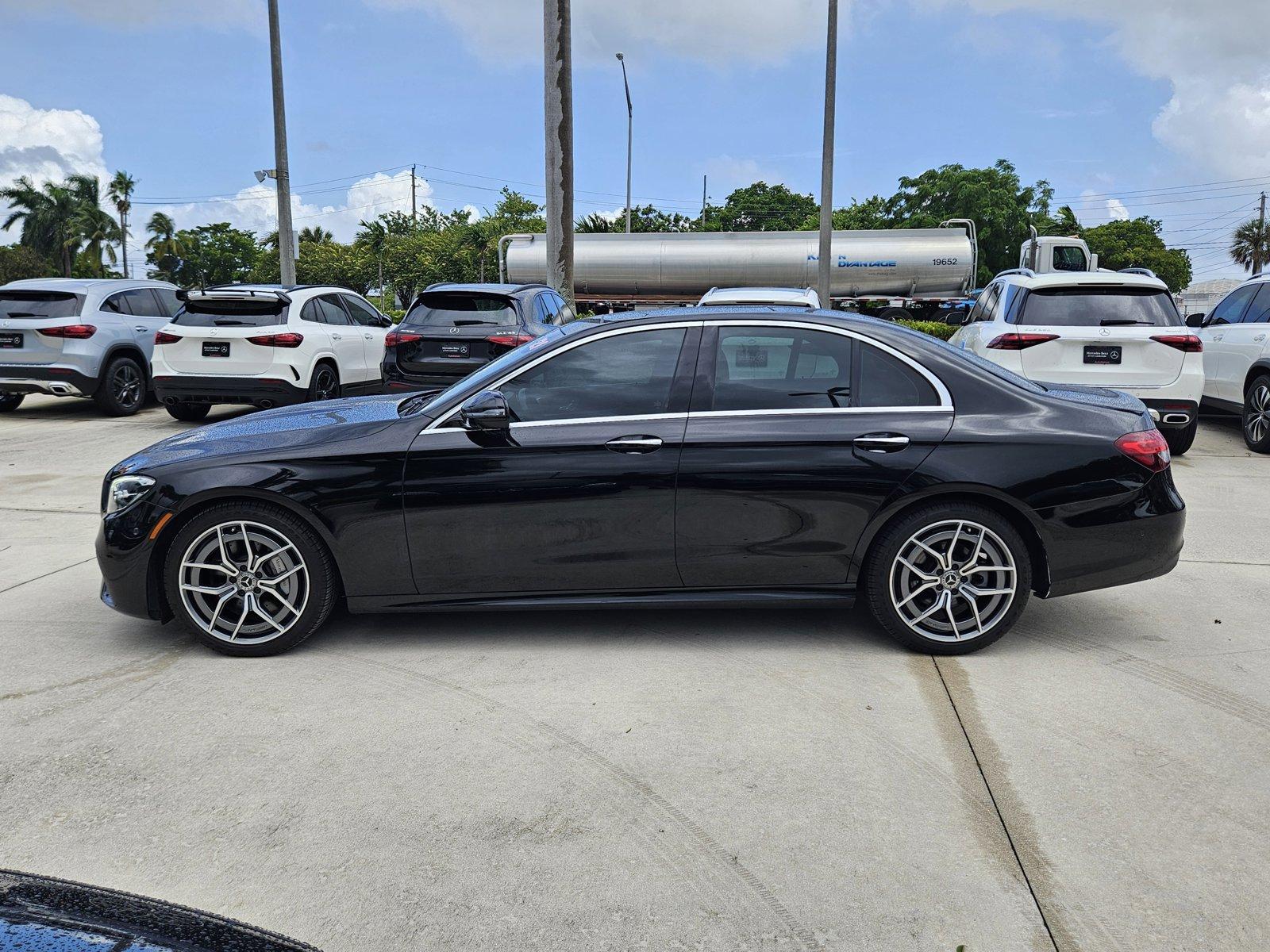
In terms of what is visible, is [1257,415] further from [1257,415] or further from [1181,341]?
[1181,341]

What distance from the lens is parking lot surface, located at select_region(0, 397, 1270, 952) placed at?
266 centimetres

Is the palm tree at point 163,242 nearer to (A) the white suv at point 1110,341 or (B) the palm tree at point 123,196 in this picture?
(B) the palm tree at point 123,196

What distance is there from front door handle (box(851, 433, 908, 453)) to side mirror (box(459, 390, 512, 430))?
58.5 inches

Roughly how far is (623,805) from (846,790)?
27.8 inches

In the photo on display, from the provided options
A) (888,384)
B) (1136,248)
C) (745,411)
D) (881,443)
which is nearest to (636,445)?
(745,411)

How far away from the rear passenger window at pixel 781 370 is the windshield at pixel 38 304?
1061cm

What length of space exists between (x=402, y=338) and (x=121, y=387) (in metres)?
4.47

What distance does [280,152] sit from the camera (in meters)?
19.3

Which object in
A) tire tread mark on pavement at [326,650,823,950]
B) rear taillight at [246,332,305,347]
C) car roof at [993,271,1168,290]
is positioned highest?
car roof at [993,271,1168,290]

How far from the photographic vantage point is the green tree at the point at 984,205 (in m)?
56.5

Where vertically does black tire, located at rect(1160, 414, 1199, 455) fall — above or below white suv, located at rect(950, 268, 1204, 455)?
below

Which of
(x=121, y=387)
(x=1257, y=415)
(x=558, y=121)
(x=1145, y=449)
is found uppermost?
(x=558, y=121)

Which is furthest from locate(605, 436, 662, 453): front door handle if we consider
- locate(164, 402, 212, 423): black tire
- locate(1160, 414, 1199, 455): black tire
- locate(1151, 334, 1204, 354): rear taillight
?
locate(164, 402, 212, 423): black tire

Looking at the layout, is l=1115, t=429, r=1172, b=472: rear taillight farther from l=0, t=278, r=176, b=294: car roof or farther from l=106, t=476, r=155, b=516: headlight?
l=0, t=278, r=176, b=294: car roof
